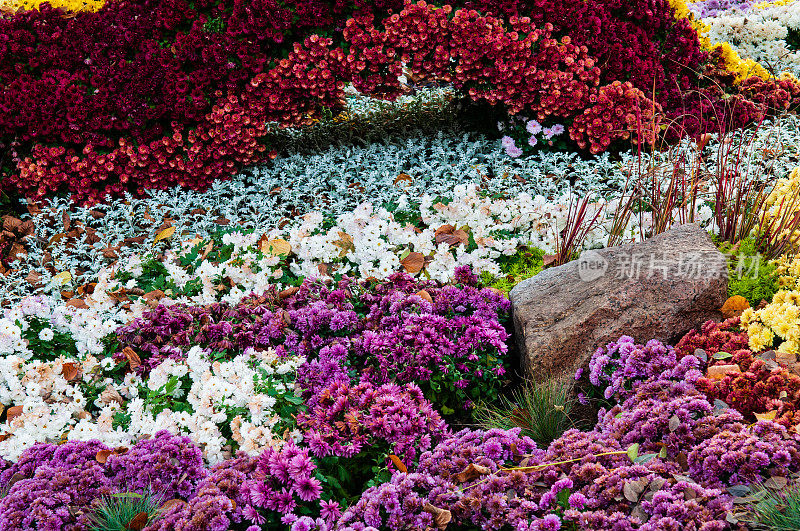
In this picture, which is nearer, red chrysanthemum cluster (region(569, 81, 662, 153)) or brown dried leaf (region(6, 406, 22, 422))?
brown dried leaf (region(6, 406, 22, 422))

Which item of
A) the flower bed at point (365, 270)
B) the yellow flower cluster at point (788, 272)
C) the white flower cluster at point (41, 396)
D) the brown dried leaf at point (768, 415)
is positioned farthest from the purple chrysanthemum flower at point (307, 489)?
the yellow flower cluster at point (788, 272)

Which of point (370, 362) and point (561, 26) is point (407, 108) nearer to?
point (561, 26)

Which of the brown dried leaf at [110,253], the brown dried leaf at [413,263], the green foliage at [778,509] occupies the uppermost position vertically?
the brown dried leaf at [413,263]

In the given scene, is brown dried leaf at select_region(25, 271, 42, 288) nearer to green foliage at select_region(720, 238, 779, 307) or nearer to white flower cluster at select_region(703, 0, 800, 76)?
green foliage at select_region(720, 238, 779, 307)

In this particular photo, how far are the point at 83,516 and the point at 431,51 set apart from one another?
3.99 m

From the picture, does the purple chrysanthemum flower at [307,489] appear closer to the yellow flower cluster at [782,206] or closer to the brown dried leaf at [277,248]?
the brown dried leaf at [277,248]

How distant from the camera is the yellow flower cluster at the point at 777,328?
2.84 m

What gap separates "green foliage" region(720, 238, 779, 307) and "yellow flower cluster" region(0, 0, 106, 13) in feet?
17.4

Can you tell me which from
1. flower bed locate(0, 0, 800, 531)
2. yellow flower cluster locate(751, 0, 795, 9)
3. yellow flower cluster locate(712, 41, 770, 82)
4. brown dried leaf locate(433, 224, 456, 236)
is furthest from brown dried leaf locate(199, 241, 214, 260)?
yellow flower cluster locate(751, 0, 795, 9)

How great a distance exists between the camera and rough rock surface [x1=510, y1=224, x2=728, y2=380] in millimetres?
3131

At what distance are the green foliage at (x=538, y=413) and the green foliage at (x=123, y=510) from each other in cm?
141

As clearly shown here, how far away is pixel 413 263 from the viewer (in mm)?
3789

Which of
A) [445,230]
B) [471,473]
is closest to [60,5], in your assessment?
[445,230]

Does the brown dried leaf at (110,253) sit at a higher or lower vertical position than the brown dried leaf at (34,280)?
higher
